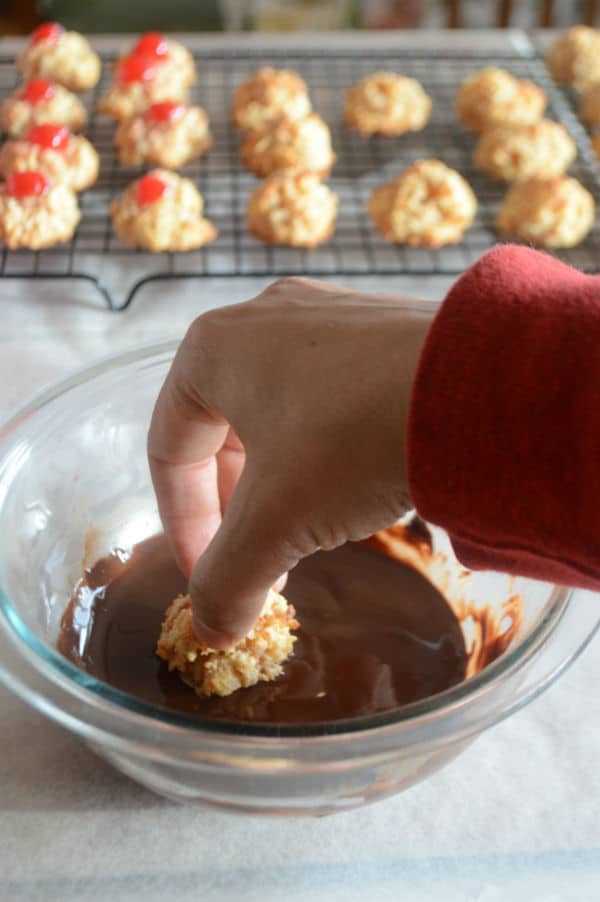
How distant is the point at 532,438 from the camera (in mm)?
392

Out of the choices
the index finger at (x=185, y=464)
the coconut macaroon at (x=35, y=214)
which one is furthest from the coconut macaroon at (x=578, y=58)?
the index finger at (x=185, y=464)

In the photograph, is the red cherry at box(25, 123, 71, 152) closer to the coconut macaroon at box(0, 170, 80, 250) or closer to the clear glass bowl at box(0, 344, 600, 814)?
the coconut macaroon at box(0, 170, 80, 250)

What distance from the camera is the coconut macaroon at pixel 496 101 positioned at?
139 cm

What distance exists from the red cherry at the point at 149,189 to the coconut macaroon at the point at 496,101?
1.62ft

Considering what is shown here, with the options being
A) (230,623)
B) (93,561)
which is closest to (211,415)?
(230,623)

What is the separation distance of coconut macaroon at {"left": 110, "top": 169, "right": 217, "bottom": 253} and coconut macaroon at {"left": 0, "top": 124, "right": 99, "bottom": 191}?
0.08 meters

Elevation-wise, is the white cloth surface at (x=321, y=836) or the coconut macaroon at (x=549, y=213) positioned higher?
the coconut macaroon at (x=549, y=213)

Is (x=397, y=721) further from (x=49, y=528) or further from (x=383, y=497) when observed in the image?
(x=49, y=528)

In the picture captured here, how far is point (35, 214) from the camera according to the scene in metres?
1.15

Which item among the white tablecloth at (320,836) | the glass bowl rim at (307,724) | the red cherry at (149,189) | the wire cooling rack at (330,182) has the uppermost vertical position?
the glass bowl rim at (307,724)

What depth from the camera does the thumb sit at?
461mm

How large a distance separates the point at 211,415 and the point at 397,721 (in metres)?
0.19

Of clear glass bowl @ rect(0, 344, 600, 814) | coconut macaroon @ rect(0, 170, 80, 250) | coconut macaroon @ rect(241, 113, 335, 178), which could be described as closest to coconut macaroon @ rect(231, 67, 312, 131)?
coconut macaroon @ rect(241, 113, 335, 178)

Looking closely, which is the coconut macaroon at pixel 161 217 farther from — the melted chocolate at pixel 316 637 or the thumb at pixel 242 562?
the thumb at pixel 242 562
